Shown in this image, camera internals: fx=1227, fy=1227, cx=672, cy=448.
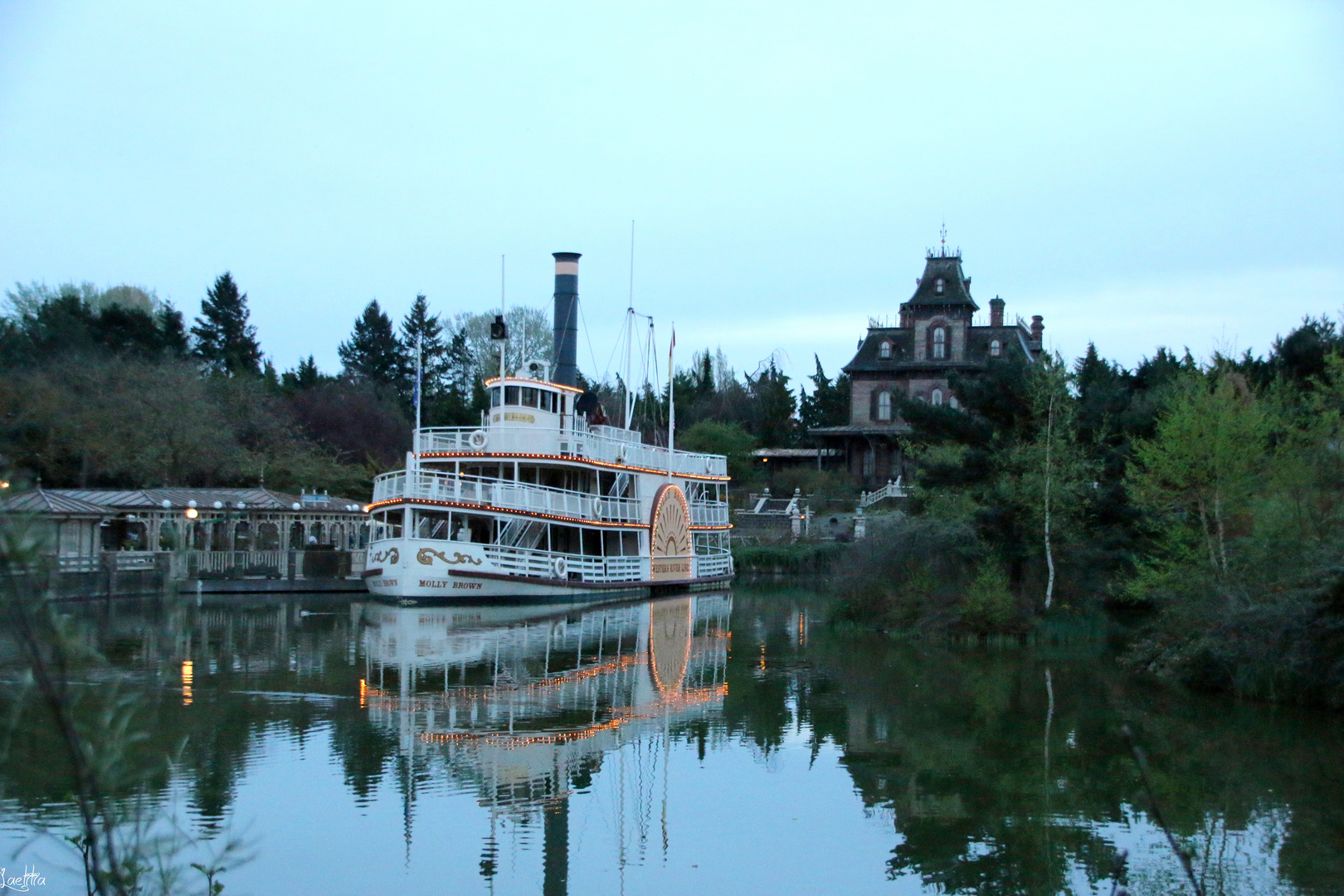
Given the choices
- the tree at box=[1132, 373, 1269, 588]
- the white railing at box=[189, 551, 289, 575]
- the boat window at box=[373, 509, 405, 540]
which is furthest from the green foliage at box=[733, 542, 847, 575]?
the tree at box=[1132, 373, 1269, 588]

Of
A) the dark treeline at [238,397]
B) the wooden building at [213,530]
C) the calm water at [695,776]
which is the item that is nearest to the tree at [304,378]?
the dark treeline at [238,397]

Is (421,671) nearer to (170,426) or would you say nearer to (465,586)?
(465,586)

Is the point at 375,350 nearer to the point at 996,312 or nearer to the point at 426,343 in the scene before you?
the point at 426,343

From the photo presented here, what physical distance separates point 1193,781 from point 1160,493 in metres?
9.96

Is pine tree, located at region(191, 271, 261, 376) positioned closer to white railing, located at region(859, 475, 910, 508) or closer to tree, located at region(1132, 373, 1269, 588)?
white railing, located at region(859, 475, 910, 508)

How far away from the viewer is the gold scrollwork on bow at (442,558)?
3119 cm

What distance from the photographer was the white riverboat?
31.5m

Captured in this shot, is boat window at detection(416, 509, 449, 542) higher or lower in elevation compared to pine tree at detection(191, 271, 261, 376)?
lower

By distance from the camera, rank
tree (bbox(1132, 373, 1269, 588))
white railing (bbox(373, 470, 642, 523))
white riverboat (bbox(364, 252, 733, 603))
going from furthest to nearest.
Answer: white riverboat (bbox(364, 252, 733, 603)) < white railing (bbox(373, 470, 642, 523)) < tree (bbox(1132, 373, 1269, 588))

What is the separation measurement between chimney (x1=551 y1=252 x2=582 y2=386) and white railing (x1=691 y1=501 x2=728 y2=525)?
6667mm

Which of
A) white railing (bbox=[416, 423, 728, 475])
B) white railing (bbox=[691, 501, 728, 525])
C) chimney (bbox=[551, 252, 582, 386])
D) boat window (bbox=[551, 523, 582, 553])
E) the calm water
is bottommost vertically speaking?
the calm water

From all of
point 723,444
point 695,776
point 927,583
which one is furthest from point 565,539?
point 723,444

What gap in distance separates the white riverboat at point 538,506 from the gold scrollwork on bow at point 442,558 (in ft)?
0.08

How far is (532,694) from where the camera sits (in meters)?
17.5
